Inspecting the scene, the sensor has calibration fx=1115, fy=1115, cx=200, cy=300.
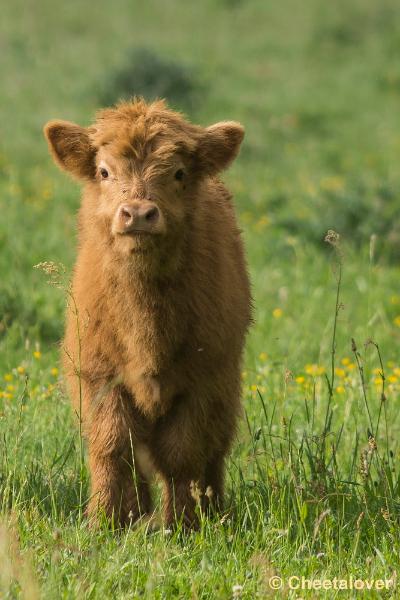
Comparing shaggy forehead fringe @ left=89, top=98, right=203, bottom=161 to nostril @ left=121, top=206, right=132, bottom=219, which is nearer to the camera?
nostril @ left=121, top=206, right=132, bottom=219

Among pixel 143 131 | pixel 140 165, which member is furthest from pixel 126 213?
pixel 143 131

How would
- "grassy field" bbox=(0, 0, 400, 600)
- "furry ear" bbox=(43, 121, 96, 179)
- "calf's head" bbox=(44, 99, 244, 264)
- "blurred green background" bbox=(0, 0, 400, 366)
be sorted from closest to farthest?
"grassy field" bbox=(0, 0, 400, 600), "calf's head" bbox=(44, 99, 244, 264), "furry ear" bbox=(43, 121, 96, 179), "blurred green background" bbox=(0, 0, 400, 366)

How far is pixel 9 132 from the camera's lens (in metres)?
13.9

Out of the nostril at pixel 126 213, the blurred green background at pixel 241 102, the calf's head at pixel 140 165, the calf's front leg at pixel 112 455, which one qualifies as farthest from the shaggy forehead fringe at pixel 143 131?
the blurred green background at pixel 241 102

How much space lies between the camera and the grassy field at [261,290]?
4262mm

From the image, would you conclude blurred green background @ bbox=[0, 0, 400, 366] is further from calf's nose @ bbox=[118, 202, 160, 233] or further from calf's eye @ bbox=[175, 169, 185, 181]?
calf's nose @ bbox=[118, 202, 160, 233]

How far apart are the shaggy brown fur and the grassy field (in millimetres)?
218

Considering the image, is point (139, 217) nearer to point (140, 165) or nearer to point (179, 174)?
point (140, 165)

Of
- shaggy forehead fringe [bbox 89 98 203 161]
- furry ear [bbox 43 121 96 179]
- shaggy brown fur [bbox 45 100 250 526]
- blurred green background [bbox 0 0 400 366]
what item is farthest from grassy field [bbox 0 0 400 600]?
furry ear [bbox 43 121 96 179]

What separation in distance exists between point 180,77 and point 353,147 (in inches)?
107

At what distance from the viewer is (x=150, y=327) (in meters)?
4.98

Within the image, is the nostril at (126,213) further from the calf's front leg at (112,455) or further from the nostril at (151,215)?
the calf's front leg at (112,455)

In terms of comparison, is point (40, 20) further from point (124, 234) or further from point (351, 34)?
point (124, 234)

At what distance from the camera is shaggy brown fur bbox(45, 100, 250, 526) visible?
4953mm
